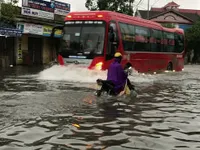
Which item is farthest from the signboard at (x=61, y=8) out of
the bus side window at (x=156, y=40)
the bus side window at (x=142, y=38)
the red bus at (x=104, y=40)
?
the bus side window at (x=142, y=38)

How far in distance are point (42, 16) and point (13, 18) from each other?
4471 millimetres

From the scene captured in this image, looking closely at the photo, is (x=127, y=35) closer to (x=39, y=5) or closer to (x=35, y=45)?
(x=39, y=5)

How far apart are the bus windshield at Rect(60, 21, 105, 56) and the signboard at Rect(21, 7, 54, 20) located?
462 inches

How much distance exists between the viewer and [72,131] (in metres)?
6.50

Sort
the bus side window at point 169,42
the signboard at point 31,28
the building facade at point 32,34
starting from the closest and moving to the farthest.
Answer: the bus side window at point 169,42, the building facade at point 32,34, the signboard at point 31,28

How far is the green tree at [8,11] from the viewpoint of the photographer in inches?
1011

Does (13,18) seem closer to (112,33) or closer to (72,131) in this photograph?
(112,33)

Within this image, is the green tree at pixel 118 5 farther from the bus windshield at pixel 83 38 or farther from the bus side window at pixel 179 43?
the bus windshield at pixel 83 38

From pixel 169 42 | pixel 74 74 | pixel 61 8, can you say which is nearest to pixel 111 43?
pixel 74 74

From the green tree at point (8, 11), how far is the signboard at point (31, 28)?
1.44m

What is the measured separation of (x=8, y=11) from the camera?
25.8 meters

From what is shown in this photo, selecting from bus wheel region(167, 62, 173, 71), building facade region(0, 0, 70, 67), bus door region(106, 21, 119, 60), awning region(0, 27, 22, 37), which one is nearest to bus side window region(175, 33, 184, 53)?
bus wheel region(167, 62, 173, 71)

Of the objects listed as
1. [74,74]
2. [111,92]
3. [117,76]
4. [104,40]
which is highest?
[104,40]

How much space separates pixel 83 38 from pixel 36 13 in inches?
552
